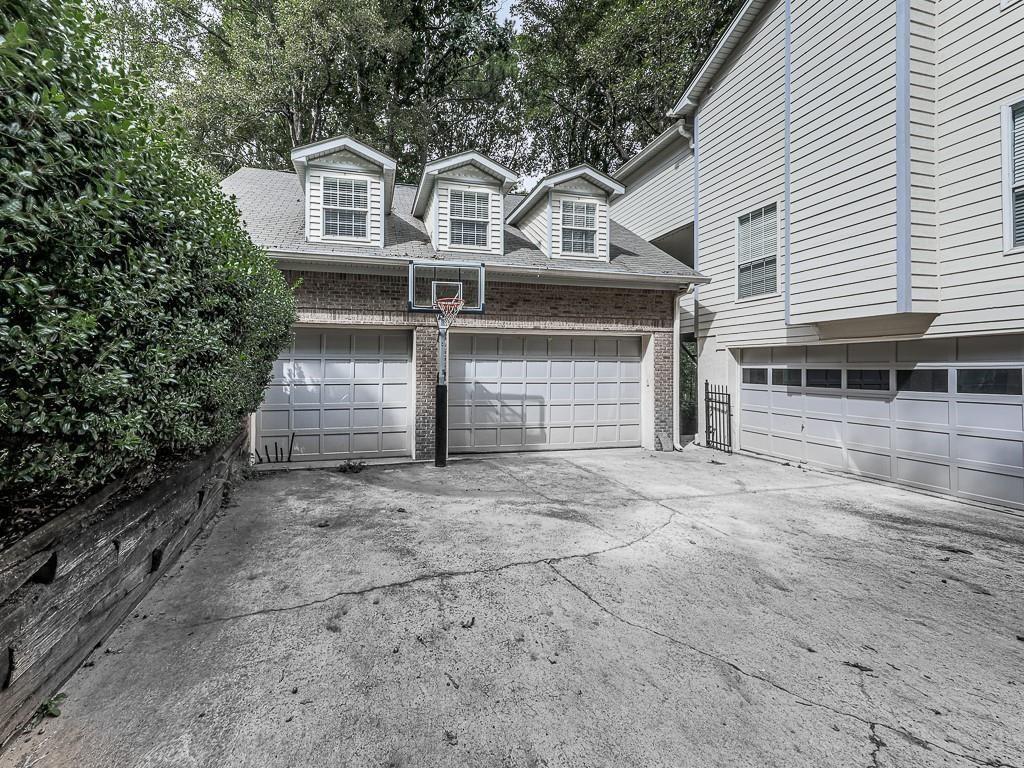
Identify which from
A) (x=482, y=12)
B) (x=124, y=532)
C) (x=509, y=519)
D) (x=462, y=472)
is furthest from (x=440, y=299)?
(x=482, y=12)

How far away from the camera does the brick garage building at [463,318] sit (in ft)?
24.7

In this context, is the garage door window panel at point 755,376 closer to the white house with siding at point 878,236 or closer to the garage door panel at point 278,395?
the white house with siding at point 878,236

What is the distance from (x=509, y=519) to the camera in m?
4.79

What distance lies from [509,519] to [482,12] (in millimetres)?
A: 18132

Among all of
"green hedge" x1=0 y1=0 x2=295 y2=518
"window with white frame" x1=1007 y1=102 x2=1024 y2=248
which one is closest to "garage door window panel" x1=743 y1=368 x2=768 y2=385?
"window with white frame" x1=1007 y1=102 x2=1024 y2=248

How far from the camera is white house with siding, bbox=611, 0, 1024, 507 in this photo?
17.0 ft

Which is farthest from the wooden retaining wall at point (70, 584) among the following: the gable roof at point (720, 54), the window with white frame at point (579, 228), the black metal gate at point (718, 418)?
the gable roof at point (720, 54)

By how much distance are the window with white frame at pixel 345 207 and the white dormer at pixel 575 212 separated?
10.3 ft

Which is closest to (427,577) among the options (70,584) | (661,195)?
(70,584)

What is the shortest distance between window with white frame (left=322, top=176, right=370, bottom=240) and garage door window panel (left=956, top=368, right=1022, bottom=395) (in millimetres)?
8438

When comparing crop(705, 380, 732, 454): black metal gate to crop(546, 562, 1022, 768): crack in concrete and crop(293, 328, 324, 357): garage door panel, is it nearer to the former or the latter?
crop(546, 562, 1022, 768): crack in concrete

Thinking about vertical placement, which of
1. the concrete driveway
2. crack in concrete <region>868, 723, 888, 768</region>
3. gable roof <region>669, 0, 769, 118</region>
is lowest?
crack in concrete <region>868, 723, 888, 768</region>

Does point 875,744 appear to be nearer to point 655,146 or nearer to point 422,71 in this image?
point 655,146

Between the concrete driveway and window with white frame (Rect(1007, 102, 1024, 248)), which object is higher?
window with white frame (Rect(1007, 102, 1024, 248))
